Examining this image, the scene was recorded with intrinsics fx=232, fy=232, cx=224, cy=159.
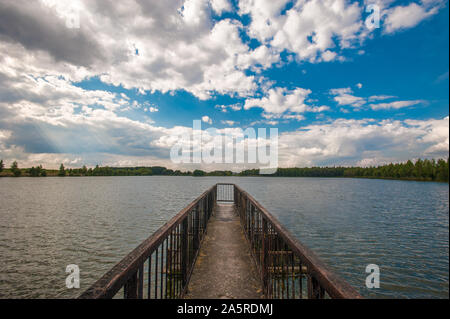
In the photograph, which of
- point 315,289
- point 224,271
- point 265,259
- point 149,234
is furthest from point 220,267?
point 149,234

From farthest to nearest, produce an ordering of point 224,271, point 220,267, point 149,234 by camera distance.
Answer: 1. point 149,234
2. point 220,267
3. point 224,271

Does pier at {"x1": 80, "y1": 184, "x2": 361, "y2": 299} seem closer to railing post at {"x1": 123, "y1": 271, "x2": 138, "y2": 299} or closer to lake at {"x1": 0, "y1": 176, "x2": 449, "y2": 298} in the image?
railing post at {"x1": 123, "y1": 271, "x2": 138, "y2": 299}

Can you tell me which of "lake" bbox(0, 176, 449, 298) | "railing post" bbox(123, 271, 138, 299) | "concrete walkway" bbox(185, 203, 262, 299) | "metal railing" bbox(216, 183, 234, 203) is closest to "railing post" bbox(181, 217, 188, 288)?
"concrete walkway" bbox(185, 203, 262, 299)

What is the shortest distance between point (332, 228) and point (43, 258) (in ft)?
66.0

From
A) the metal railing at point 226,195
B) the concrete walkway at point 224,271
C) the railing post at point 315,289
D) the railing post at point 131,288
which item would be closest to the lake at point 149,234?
the metal railing at point 226,195

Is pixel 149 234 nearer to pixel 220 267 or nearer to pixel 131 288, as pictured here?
pixel 220 267

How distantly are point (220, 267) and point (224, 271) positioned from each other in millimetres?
197

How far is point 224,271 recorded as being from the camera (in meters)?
4.46

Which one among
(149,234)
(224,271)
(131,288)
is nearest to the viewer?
(131,288)

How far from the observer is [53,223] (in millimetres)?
20531

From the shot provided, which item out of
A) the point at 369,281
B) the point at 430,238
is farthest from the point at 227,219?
the point at 430,238

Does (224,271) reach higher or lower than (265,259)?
lower

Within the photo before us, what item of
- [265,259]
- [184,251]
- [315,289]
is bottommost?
[265,259]

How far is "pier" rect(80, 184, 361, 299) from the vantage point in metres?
1.61
